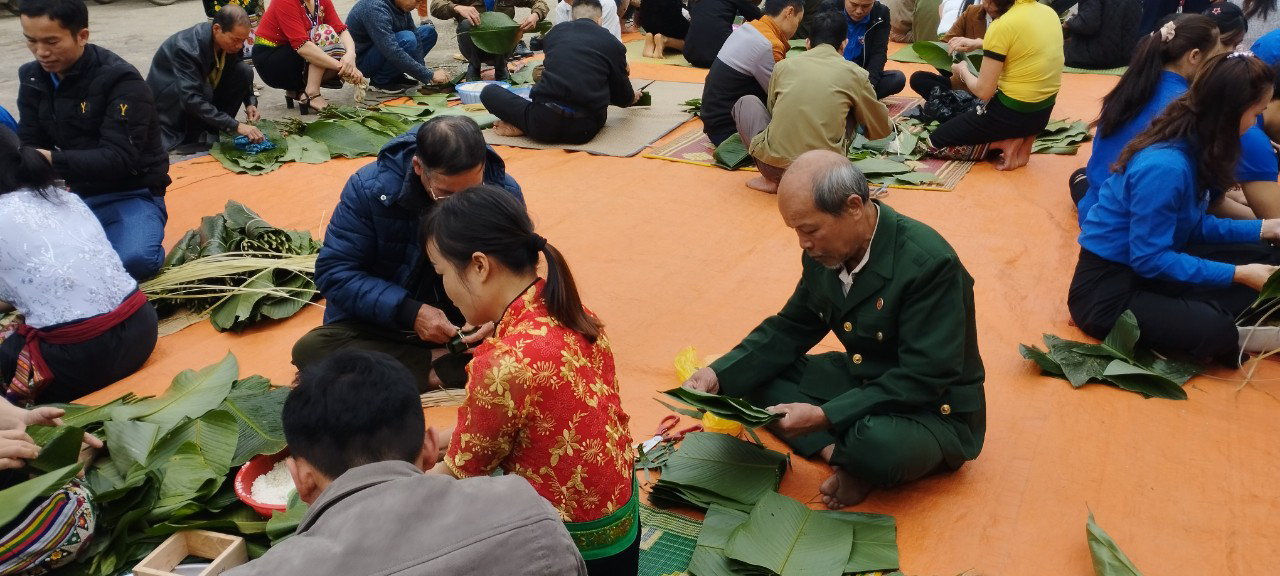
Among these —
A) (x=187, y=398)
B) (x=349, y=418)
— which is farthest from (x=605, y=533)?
(x=187, y=398)

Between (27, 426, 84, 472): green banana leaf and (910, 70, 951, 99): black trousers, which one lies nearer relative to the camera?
(27, 426, 84, 472): green banana leaf

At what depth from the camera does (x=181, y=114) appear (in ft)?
19.2

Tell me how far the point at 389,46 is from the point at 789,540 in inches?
A: 228

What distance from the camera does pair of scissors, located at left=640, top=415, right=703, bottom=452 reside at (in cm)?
292

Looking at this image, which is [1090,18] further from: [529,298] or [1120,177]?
[529,298]

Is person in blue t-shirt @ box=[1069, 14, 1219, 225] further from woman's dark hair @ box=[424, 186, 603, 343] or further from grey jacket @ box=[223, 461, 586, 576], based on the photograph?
grey jacket @ box=[223, 461, 586, 576]

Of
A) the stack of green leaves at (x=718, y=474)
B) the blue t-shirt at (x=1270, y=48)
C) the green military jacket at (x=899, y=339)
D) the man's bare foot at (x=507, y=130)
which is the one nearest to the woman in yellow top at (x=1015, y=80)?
the blue t-shirt at (x=1270, y=48)

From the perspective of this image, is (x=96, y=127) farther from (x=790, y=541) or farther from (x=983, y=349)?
(x=983, y=349)

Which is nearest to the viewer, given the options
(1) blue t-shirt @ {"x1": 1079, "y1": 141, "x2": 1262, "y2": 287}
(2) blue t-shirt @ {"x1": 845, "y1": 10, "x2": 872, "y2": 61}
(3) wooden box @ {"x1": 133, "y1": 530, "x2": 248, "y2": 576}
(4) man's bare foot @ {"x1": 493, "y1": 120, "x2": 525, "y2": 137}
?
(3) wooden box @ {"x1": 133, "y1": 530, "x2": 248, "y2": 576}

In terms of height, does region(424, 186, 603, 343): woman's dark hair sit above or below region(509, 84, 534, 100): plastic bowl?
above

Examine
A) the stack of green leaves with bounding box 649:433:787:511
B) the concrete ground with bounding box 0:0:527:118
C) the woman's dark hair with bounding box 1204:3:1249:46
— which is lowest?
the concrete ground with bounding box 0:0:527:118

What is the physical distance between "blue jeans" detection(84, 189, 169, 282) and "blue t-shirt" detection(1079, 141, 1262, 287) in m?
3.89

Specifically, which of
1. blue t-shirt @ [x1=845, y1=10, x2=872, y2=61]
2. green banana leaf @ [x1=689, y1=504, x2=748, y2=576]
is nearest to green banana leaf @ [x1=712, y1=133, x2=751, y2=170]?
blue t-shirt @ [x1=845, y1=10, x2=872, y2=61]

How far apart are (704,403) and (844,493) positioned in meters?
0.48
